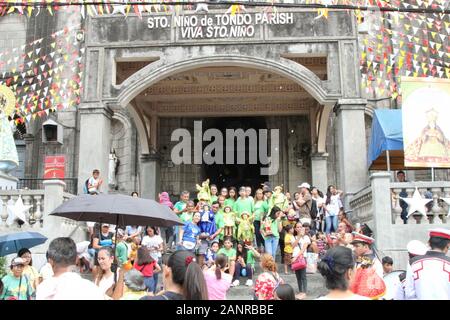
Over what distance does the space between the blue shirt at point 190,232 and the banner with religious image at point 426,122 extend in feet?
15.6

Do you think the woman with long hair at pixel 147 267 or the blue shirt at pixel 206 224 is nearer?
the woman with long hair at pixel 147 267

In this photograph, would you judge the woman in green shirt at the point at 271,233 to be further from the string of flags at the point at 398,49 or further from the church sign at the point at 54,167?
the church sign at the point at 54,167

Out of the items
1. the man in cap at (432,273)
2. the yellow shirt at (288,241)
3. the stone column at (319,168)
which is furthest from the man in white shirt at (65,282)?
the stone column at (319,168)

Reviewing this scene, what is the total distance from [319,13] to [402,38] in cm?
592

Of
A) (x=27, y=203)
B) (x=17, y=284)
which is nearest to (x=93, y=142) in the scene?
(x=27, y=203)

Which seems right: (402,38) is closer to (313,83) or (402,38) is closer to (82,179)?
(313,83)

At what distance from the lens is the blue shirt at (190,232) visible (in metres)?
10.8

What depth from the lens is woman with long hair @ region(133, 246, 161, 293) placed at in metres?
6.83

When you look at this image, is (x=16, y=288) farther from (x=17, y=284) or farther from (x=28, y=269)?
(x=28, y=269)

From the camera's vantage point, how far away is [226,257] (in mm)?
7348

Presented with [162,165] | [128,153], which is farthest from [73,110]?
[162,165]

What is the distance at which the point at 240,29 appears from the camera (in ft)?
46.8

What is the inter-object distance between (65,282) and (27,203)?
28.7 feet
